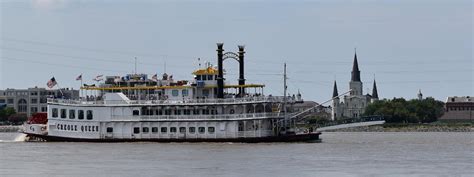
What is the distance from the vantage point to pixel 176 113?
284 feet

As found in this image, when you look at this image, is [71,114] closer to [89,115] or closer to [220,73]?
[89,115]

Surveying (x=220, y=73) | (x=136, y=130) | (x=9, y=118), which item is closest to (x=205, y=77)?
Result: (x=220, y=73)

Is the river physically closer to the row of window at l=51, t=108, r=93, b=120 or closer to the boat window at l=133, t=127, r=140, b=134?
the boat window at l=133, t=127, r=140, b=134

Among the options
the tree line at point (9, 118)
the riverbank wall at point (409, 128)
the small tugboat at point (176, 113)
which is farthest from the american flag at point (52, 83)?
the tree line at point (9, 118)

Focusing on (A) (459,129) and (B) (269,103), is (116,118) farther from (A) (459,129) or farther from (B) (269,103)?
(A) (459,129)

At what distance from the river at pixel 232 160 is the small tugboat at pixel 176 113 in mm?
2626

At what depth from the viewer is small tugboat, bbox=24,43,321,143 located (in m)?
84.2

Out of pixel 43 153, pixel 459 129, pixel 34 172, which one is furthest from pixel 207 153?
pixel 459 129

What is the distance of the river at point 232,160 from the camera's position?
57375 mm

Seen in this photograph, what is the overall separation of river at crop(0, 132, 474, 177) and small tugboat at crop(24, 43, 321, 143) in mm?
2626

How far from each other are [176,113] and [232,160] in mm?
21915

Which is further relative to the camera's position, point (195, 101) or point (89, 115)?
point (89, 115)

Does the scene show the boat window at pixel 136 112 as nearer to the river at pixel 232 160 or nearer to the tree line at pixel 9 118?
the river at pixel 232 160

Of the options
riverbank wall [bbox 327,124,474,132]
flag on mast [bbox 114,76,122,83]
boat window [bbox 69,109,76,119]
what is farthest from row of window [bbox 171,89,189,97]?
riverbank wall [bbox 327,124,474,132]
